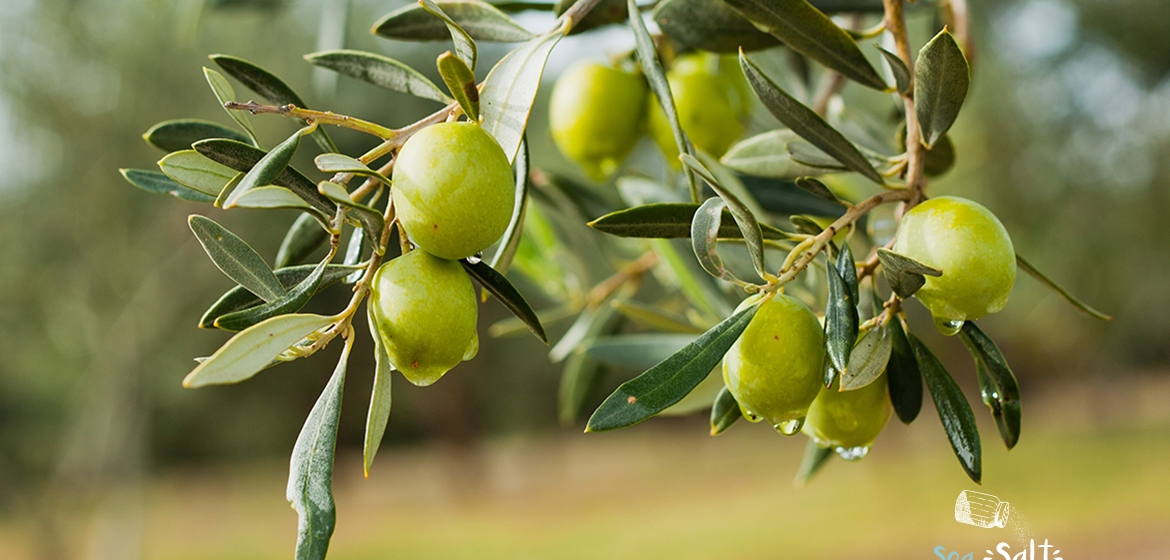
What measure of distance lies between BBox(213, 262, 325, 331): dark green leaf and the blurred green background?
189 inches

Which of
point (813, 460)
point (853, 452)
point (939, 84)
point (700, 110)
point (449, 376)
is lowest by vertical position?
point (449, 376)

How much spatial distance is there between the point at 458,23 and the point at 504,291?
0.29 metres

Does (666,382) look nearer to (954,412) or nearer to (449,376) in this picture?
(954,412)

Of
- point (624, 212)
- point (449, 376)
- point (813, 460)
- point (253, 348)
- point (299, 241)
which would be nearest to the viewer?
point (253, 348)

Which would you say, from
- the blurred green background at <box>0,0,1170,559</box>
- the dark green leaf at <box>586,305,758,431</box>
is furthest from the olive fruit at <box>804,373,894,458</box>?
the blurred green background at <box>0,0,1170,559</box>

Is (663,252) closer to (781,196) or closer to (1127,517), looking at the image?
(781,196)

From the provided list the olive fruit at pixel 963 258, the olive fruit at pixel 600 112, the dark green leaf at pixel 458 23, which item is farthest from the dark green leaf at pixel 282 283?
the olive fruit at pixel 600 112

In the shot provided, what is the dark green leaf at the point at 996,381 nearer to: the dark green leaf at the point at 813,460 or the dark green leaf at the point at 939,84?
the dark green leaf at the point at 939,84

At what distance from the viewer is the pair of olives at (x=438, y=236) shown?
16.3 inches

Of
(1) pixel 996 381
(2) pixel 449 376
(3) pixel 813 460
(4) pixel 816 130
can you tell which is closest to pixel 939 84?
(4) pixel 816 130

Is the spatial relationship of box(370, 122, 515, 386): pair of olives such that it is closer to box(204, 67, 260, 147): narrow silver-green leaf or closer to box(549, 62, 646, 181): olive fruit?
box(204, 67, 260, 147): narrow silver-green leaf

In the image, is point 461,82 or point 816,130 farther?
point 816,130

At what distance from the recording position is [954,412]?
1.71 feet

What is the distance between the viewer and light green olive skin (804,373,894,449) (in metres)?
0.55
